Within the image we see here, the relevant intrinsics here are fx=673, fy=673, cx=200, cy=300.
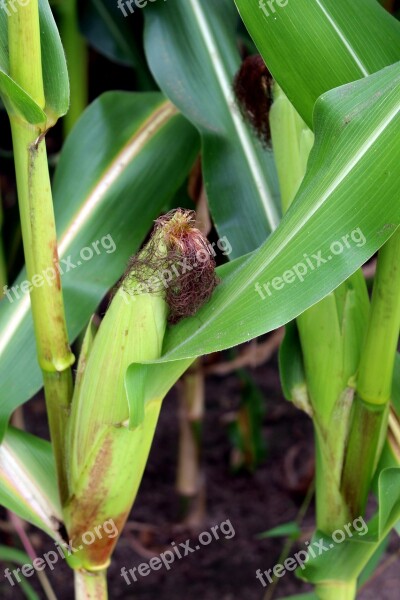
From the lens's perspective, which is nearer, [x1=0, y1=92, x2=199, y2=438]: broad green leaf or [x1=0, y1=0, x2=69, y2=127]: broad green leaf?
[x1=0, y1=0, x2=69, y2=127]: broad green leaf

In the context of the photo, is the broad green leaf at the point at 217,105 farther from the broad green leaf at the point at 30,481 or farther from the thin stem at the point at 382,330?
the broad green leaf at the point at 30,481

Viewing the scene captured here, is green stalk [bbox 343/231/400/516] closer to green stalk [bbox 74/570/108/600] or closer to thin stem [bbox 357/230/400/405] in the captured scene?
thin stem [bbox 357/230/400/405]

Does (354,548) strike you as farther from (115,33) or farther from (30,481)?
(115,33)

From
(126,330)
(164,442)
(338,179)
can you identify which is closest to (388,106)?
(338,179)

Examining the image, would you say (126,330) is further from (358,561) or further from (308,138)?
(358,561)

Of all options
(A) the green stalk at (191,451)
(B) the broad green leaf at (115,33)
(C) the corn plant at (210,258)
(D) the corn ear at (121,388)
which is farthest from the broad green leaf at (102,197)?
(A) the green stalk at (191,451)

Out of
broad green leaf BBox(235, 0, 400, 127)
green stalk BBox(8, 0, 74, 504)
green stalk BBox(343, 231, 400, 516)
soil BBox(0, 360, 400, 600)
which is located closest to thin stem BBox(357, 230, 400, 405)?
green stalk BBox(343, 231, 400, 516)
